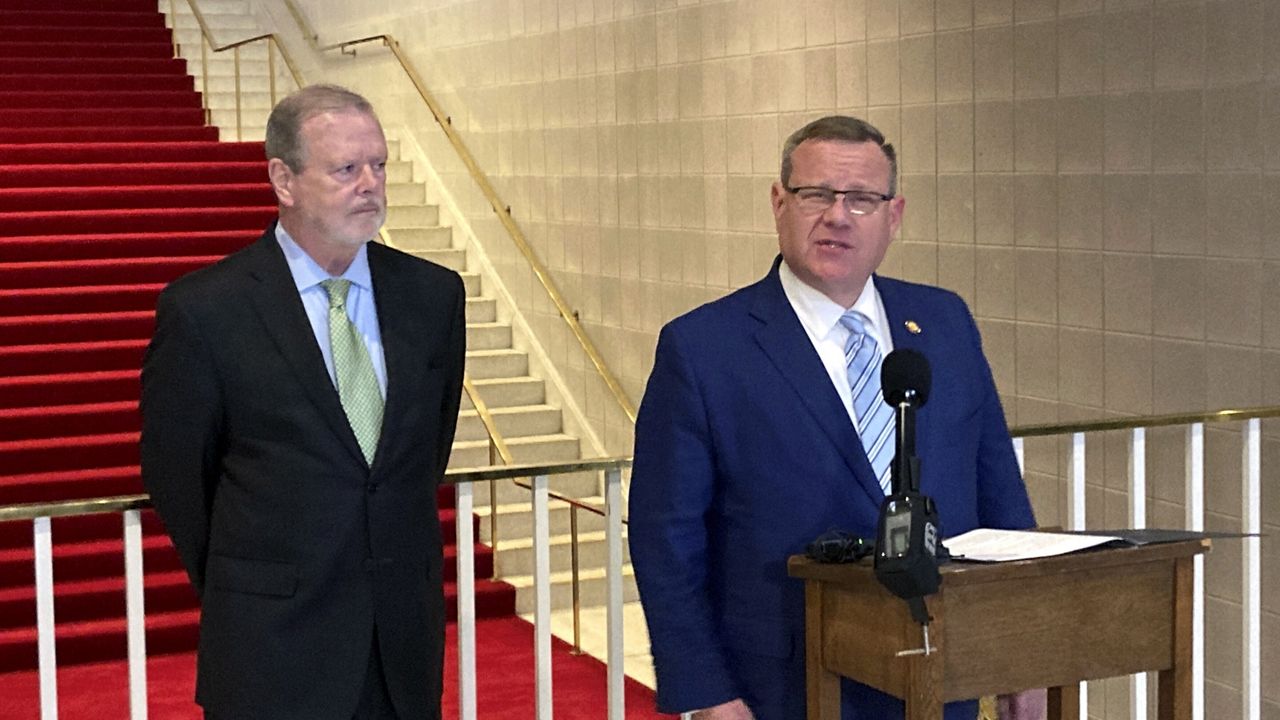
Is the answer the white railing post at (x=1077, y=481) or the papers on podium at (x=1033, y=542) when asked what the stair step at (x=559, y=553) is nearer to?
the white railing post at (x=1077, y=481)

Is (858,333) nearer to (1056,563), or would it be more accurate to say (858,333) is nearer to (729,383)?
(729,383)

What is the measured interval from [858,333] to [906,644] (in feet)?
1.85

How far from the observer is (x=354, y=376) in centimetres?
312

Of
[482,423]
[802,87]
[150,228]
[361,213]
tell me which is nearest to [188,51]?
[150,228]

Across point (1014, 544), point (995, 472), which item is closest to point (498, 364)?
point (995, 472)

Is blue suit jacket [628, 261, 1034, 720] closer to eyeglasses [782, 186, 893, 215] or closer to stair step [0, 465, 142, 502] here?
eyeglasses [782, 186, 893, 215]

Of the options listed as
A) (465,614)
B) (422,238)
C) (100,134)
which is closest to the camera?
(465,614)

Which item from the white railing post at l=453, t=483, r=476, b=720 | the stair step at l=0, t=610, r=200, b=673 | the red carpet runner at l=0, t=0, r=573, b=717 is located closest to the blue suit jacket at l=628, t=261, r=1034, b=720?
the white railing post at l=453, t=483, r=476, b=720

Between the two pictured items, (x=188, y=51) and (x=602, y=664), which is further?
(x=188, y=51)

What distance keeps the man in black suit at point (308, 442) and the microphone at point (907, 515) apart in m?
1.03

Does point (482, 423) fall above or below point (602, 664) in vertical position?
above

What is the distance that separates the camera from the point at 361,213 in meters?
3.03

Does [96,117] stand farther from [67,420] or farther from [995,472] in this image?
[995,472]

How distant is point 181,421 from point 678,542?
903mm
